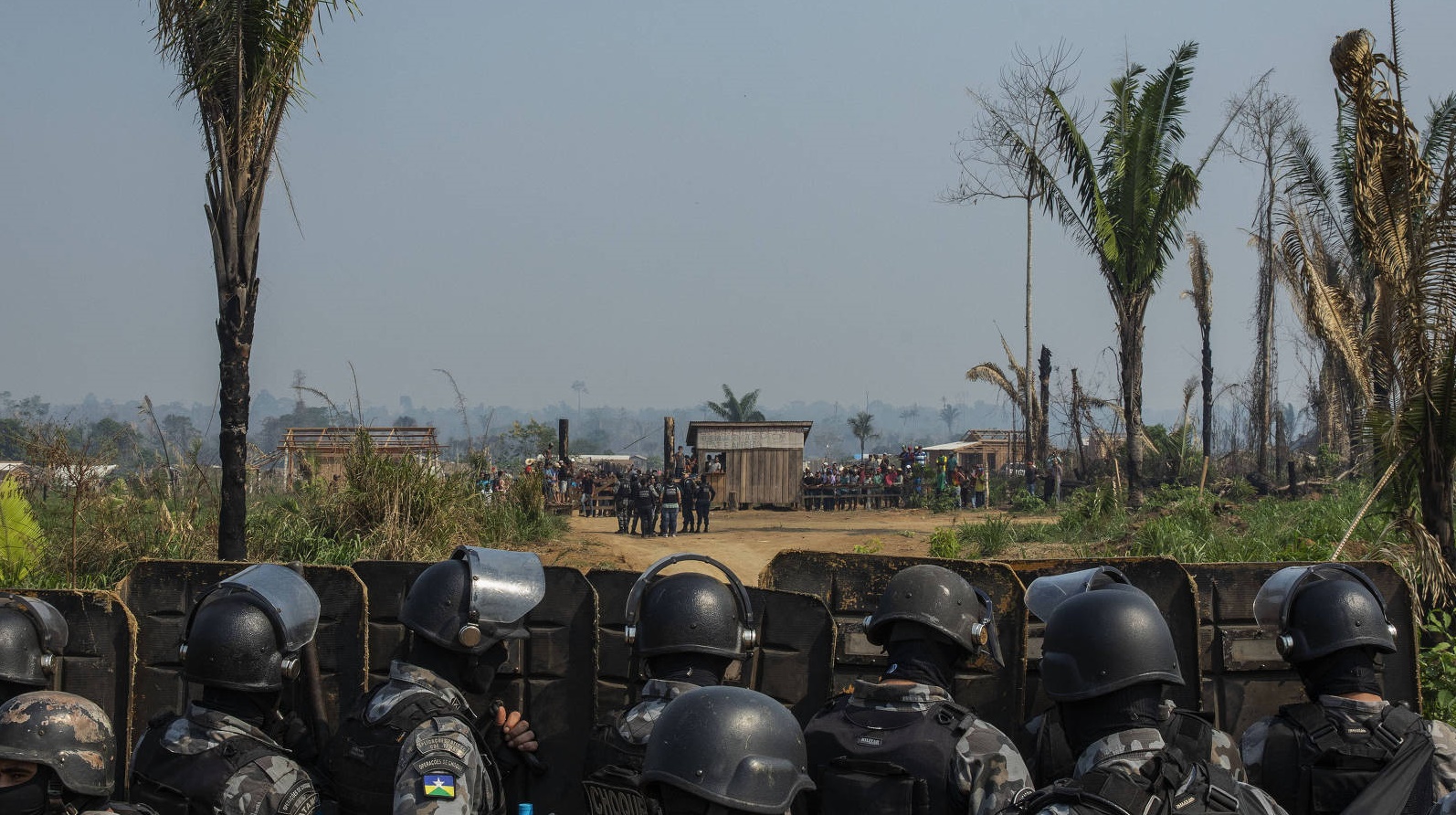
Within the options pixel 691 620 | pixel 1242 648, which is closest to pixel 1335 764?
pixel 1242 648

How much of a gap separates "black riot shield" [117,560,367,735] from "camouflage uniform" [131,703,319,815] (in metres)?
1.94

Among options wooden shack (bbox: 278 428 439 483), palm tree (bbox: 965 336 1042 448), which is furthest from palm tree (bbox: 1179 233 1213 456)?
wooden shack (bbox: 278 428 439 483)

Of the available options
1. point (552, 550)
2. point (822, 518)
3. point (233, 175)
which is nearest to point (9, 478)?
point (233, 175)

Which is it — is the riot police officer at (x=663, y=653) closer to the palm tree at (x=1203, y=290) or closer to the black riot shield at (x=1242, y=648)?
the black riot shield at (x=1242, y=648)

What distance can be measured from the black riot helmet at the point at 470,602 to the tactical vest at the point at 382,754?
224mm

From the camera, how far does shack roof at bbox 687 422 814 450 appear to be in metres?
29.9

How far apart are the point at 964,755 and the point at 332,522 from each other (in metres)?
9.62

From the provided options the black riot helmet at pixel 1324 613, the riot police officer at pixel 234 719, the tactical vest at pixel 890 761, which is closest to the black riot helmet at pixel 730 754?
the tactical vest at pixel 890 761

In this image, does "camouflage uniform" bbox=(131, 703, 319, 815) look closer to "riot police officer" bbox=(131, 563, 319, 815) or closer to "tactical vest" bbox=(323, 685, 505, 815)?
"riot police officer" bbox=(131, 563, 319, 815)

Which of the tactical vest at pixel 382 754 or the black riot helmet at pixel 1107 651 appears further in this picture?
the tactical vest at pixel 382 754

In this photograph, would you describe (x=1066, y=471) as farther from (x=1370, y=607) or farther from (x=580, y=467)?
(x=1370, y=607)

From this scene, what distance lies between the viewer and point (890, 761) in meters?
3.42

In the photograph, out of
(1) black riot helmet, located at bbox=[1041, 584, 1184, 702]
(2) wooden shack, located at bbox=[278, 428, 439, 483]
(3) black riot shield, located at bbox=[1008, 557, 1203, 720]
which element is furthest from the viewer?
(2) wooden shack, located at bbox=[278, 428, 439, 483]

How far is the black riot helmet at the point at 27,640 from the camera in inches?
163
